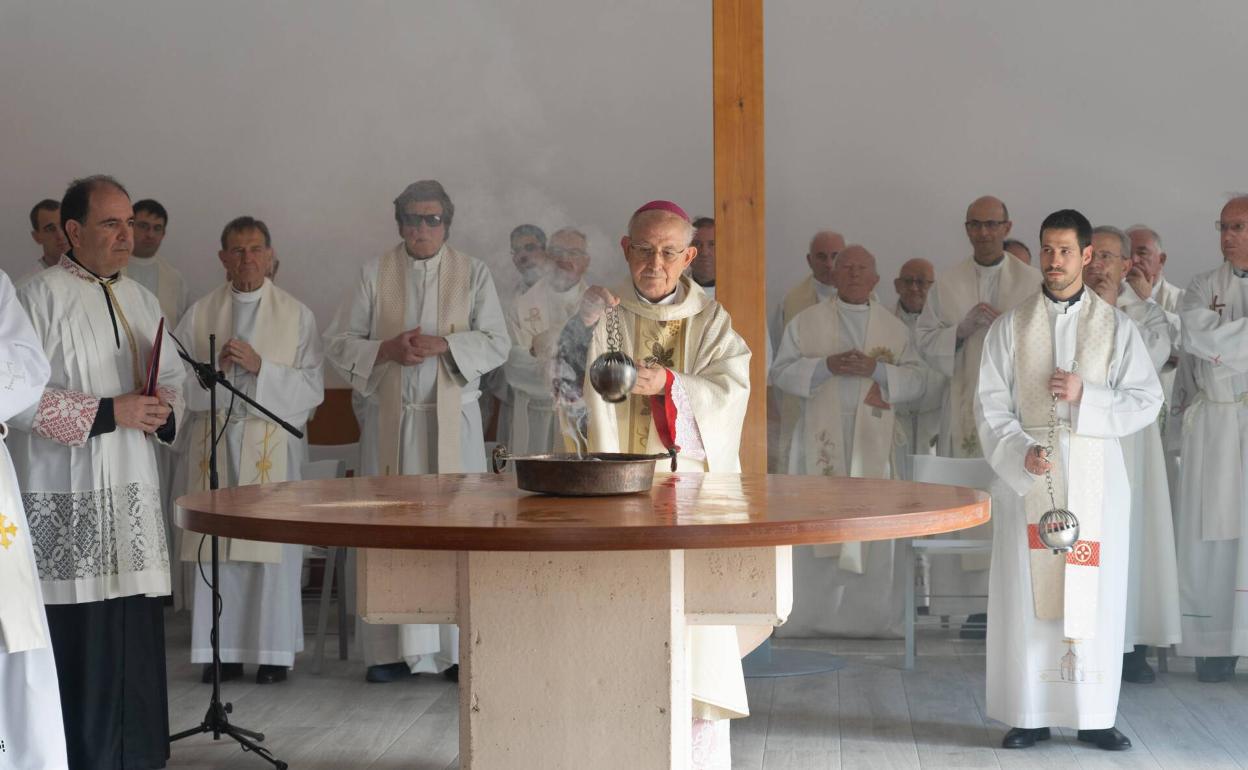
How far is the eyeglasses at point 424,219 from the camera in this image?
716 cm

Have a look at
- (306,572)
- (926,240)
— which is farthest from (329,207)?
(926,240)

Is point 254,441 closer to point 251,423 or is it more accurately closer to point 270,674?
point 251,423

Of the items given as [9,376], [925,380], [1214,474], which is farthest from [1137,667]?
[9,376]

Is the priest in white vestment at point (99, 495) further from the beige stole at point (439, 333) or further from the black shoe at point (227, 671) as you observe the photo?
the beige stole at point (439, 333)

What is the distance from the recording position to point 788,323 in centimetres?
690

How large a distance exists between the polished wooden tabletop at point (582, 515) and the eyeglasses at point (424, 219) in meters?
3.32

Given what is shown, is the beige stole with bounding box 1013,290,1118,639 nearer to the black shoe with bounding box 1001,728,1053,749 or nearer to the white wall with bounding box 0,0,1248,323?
the black shoe with bounding box 1001,728,1053,749

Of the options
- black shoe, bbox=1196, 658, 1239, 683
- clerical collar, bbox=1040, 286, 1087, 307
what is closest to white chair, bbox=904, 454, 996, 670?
clerical collar, bbox=1040, 286, 1087, 307

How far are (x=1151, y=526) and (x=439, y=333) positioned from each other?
347 cm

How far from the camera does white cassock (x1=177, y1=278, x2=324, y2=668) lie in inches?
268

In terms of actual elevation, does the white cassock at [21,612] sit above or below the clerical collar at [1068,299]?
below

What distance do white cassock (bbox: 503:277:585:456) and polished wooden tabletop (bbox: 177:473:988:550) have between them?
318 centimetres

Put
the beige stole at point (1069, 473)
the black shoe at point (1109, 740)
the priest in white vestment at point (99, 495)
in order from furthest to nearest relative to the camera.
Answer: the beige stole at point (1069, 473), the black shoe at point (1109, 740), the priest in white vestment at point (99, 495)

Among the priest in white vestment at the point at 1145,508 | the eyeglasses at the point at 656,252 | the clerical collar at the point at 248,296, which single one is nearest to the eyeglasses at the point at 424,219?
the clerical collar at the point at 248,296
